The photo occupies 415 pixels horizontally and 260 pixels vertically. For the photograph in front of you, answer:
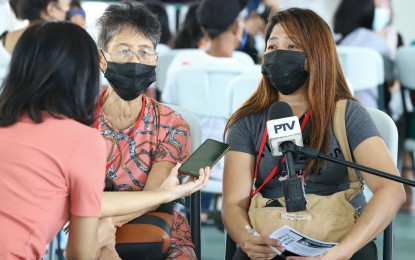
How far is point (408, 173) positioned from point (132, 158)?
13.9 ft

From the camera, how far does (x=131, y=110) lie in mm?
2699

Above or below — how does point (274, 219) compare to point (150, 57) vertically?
below

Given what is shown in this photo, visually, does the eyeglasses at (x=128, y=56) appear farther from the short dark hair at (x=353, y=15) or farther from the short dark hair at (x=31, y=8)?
the short dark hair at (x=353, y=15)

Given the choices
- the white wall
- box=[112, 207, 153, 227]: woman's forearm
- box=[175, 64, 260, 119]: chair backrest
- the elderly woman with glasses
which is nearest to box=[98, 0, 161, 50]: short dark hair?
the elderly woman with glasses

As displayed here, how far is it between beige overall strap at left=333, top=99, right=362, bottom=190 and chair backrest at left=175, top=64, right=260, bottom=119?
186cm

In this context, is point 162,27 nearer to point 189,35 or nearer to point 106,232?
point 189,35

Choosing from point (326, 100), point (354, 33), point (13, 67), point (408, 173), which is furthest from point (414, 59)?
point (13, 67)

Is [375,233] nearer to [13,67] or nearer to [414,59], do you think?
[13,67]

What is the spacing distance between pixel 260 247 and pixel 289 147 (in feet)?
1.49

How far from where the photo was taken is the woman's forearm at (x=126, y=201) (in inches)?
85.1

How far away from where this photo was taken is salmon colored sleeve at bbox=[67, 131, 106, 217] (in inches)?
75.4

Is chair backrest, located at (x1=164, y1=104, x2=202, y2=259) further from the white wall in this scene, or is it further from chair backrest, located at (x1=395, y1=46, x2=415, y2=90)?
the white wall

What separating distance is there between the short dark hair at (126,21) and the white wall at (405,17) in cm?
713

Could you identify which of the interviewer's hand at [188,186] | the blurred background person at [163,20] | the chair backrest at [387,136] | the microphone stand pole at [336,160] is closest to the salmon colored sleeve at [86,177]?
the interviewer's hand at [188,186]
